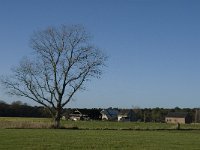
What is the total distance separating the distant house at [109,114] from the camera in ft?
580

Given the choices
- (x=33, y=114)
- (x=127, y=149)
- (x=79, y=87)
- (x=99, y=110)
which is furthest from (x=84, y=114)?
(x=127, y=149)

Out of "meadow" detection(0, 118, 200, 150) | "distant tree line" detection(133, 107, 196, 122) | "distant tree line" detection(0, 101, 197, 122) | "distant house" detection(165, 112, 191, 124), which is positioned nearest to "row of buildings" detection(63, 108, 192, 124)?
"distant house" detection(165, 112, 191, 124)

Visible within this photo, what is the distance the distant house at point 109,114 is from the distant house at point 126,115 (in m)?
1.90

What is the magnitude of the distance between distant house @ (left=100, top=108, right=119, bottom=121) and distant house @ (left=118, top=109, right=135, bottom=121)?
190 cm

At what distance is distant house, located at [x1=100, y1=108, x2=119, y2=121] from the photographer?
176913 millimetres

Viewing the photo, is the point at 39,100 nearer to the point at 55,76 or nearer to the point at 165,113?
the point at 55,76

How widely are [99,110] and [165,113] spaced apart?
25.3 metres

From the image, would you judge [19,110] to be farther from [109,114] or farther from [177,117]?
[177,117]

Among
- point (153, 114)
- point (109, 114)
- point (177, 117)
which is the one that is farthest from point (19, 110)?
point (177, 117)

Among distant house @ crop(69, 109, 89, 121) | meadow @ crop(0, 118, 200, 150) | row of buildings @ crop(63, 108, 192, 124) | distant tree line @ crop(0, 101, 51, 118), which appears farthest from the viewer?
row of buildings @ crop(63, 108, 192, 124)

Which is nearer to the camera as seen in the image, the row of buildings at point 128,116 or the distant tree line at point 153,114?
the distant tree line at point 153,114

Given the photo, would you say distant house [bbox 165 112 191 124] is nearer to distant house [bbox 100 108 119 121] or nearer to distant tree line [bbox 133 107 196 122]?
distant tree line [bbox 133 107 196 122]

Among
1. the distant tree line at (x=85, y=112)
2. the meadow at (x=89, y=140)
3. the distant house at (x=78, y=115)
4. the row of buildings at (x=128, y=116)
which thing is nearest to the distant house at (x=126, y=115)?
the row of buildings at (x=128, y=116)

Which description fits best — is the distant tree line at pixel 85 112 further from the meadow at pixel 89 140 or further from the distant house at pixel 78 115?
the meadow at pixel 89 140
